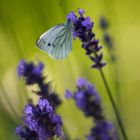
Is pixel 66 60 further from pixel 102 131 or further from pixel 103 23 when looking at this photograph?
pixel 102 131

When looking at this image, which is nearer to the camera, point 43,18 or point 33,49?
point 43,18

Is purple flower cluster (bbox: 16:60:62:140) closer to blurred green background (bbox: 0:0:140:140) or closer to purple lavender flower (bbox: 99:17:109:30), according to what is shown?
blurred green background (bbox: 0:0:140:140)

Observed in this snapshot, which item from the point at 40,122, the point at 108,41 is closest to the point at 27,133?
the point at 40,122

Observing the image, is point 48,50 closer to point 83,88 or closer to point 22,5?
point 83,88

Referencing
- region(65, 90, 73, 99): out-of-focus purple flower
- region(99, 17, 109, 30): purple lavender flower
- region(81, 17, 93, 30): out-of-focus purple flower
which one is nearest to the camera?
region(81, 17, 93, 30): out-of-focus purple flower

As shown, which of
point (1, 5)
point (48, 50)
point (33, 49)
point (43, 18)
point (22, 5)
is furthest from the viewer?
point (22, 5)

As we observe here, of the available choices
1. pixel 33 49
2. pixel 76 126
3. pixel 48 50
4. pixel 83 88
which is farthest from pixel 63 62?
pixel 48 50

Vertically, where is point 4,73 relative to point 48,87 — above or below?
above

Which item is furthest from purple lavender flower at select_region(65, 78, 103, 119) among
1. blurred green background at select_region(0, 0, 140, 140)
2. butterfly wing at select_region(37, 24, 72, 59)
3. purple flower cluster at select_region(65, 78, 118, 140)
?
butterfly wing at select_region(37, 24, 72, 59)
